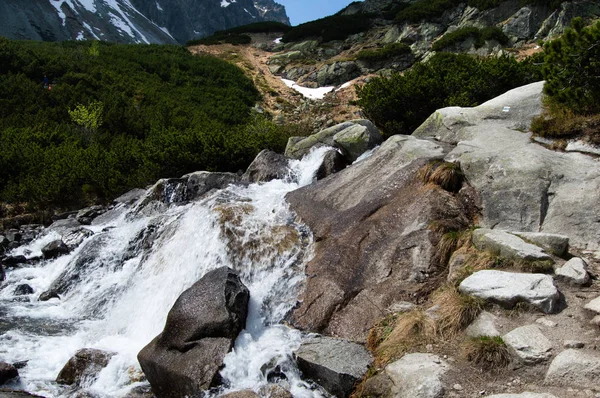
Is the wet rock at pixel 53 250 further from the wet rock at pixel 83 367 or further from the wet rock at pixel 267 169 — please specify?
the wet rock at pixel 83 367

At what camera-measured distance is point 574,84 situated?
30.4 ft

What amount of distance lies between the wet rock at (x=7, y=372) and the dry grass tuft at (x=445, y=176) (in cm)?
814

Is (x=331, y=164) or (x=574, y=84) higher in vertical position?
(x=331, y=164)

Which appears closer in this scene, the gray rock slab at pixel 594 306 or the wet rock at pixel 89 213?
the gray rock slab at pixel 594 306

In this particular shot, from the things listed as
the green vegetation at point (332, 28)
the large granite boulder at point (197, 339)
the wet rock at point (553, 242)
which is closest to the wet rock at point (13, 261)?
the large granite boulder at point (197, 339)

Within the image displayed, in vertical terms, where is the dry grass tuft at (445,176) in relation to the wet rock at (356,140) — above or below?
below

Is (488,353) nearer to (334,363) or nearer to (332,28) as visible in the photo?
(334,363)

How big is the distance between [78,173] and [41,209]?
6.07 ft

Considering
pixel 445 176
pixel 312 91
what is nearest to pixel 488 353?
pixel 445 176

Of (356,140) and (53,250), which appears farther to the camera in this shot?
(356,140)

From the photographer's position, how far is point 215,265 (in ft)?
31.6

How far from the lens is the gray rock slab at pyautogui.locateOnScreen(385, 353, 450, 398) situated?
514 centimetres

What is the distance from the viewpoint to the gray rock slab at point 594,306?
18.2 feet

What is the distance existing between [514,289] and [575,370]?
1470mm
